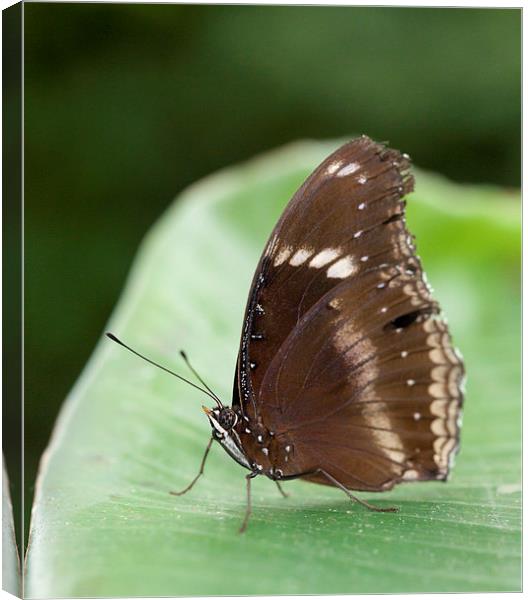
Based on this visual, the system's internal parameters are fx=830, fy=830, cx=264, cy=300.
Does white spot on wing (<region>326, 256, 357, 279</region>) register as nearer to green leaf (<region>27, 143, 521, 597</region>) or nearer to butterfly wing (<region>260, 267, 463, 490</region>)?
butterfly wing (<region>260, 267, 463, 490</region>)

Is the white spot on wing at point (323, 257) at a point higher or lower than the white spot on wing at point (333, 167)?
lower

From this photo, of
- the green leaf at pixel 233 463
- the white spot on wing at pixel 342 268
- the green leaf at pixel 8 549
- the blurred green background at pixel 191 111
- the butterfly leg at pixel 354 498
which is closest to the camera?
the green leaf at pixel 233 463

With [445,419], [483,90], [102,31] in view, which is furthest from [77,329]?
[445,419]

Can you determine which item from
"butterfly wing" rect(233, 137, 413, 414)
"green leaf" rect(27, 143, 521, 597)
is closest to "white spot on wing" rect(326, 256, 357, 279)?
"butterfly wing" rect(233, 137, 413, 414)

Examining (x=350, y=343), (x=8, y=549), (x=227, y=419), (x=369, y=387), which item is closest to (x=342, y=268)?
(x=350, y=343)

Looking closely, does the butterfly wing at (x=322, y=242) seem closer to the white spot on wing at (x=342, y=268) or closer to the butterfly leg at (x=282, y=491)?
the white spot on wing at (x=342, y=268)

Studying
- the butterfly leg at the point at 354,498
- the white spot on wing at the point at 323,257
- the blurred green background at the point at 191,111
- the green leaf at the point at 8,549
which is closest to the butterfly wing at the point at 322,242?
the white spot on wing at the point at 323,257

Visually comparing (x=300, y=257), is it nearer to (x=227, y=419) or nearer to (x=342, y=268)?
(x=342, y=268)
